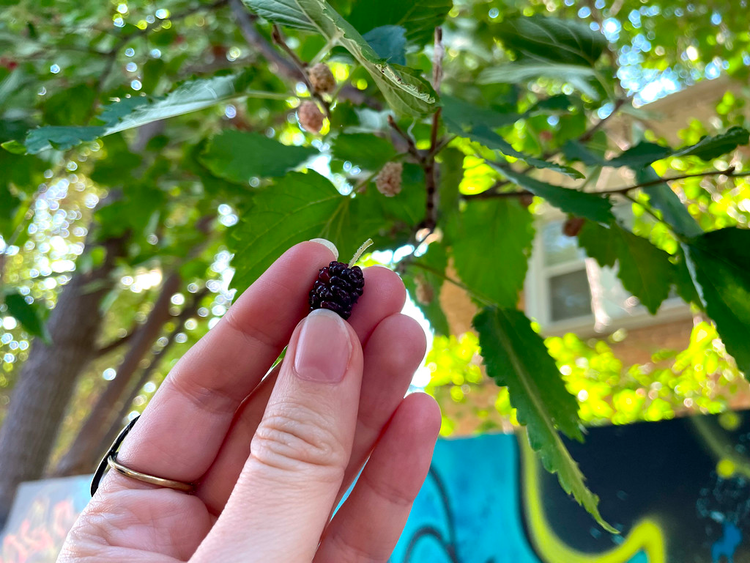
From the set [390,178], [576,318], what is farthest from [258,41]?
[576,318]

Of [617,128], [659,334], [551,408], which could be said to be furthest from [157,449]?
[659,334]

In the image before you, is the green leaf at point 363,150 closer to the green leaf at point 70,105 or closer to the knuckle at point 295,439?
the knuckle at point 295,439

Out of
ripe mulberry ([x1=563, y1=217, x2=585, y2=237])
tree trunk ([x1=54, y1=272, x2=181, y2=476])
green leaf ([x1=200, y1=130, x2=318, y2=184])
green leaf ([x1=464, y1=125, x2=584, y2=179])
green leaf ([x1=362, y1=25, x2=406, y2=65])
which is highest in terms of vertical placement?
green leaf ([x1=362, y1=25, x2=406, y2=65])

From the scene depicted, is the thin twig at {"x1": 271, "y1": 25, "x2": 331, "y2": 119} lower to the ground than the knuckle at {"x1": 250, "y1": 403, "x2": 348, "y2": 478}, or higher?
higher

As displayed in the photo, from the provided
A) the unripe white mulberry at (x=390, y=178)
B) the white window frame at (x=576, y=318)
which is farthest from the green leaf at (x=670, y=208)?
the white window frame at (x=576, y=318)

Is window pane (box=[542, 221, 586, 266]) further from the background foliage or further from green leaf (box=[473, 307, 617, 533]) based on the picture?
green leaf (box=[473, 307, 617, 533])

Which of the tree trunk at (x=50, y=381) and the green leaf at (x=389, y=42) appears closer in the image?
the green leaf at (x=389, y=42)

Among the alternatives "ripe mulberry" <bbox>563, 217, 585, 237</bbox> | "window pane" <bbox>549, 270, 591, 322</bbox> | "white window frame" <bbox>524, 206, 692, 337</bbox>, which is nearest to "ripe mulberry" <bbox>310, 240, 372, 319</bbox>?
"ripe mulberry" <bbox>563, 217, 585, 237</bbox>
